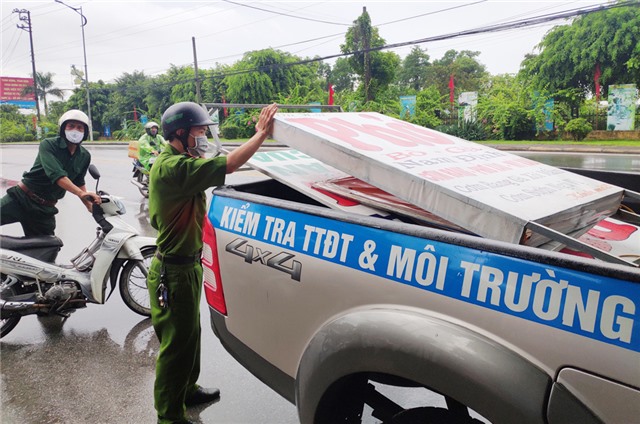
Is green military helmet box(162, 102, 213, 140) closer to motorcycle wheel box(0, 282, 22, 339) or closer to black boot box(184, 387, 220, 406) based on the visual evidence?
black boot box(184, 387, 220, 406)

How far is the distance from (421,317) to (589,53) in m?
26.6

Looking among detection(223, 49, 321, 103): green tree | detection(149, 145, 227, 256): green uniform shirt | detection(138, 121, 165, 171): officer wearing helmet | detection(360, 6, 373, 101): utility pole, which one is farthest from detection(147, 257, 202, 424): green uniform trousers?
detection(223, 49, 321, 103): green tree

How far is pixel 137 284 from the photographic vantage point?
4.13m

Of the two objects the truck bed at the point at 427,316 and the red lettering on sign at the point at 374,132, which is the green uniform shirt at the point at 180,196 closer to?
the truck bed at the point at 427,316

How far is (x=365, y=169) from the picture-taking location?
184 cm

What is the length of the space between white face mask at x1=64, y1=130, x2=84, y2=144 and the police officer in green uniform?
71.1 inches

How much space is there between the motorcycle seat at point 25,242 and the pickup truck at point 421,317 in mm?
2597

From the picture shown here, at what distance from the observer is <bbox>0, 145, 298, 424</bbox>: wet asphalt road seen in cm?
274

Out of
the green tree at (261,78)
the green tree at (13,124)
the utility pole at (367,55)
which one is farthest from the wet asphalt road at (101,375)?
the green tree at (13,124)

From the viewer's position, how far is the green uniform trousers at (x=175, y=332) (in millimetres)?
2395

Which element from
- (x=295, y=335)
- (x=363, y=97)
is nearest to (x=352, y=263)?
(x=295, y=335)

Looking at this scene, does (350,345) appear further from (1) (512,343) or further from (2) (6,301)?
(2) (6,301)

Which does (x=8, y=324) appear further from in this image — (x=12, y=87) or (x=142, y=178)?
(x=12, y=87)

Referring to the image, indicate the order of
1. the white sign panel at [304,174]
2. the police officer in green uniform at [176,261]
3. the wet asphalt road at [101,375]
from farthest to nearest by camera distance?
the wet asphalt road at [101,375], the police officer in green uniform at [176,261], the white sign panel at [304,174]
